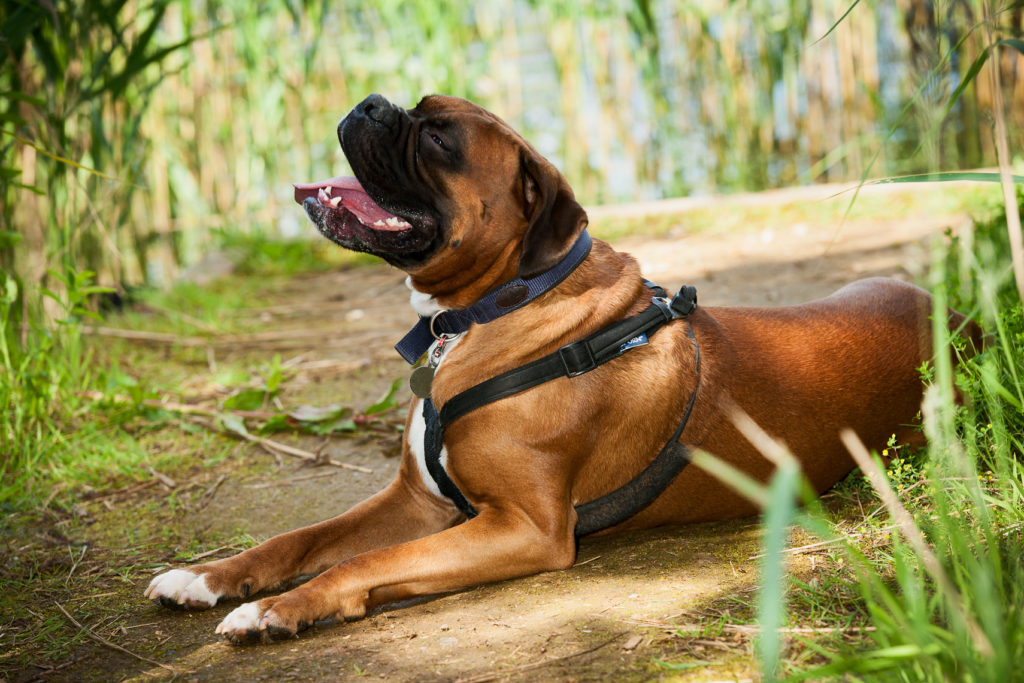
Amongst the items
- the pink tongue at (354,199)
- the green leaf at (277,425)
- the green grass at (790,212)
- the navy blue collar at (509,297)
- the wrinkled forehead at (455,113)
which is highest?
the wrinkled forehead at (455,113)

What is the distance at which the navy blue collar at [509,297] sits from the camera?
2.71 m

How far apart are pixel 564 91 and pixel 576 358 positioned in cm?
698

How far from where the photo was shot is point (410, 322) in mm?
5773

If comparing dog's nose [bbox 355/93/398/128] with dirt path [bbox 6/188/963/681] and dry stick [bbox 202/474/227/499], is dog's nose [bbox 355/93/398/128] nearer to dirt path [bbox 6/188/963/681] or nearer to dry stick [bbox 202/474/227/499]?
dirt path [bbox 6/188/963/681]

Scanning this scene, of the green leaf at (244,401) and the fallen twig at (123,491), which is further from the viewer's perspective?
the green leaf at (244,401)

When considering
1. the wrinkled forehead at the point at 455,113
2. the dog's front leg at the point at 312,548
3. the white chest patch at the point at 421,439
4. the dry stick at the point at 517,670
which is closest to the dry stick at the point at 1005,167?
the dry stick at the point at 517,670

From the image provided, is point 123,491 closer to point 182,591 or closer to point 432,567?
point 182,591

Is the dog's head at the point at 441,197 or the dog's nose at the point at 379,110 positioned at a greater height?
the dog's nose at the point at 379,110

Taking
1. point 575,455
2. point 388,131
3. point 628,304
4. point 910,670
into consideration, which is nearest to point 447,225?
point 388,131

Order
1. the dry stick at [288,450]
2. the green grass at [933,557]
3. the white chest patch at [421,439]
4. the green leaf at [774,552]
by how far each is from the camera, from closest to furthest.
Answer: the green leaf at [774,552] → the green grass at [933,557] → the white chest patch at [421,439] → the dry stick at [288,450]

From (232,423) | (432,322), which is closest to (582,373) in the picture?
(432,322)

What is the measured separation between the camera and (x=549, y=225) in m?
2.64

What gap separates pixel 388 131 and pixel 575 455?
3.80 feet

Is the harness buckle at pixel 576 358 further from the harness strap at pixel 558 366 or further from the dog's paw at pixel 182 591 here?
the dog's paw at pixel 182 591
